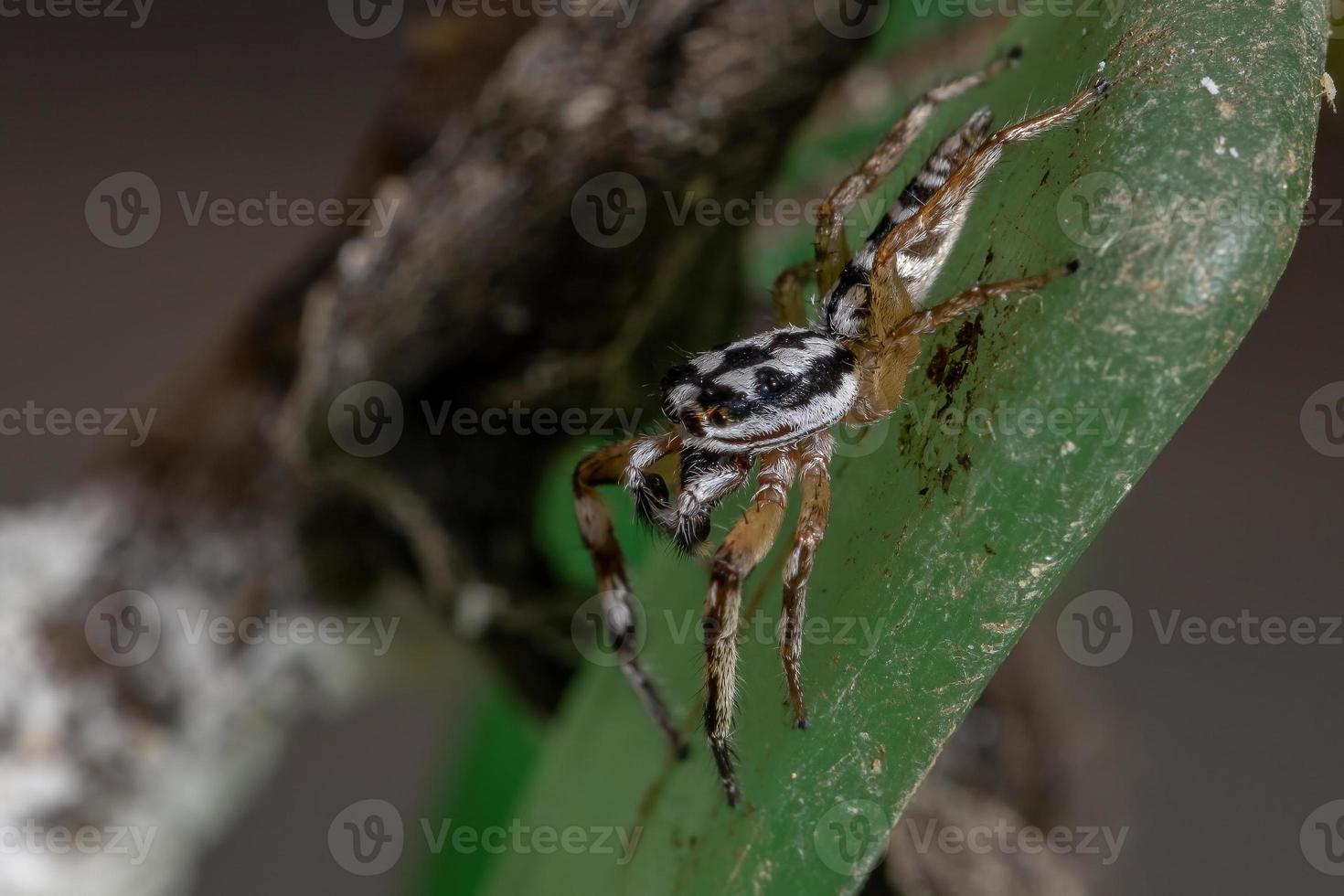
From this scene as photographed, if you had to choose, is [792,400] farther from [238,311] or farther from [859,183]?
[238,311]

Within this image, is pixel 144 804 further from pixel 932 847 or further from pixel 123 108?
pixel 123 108

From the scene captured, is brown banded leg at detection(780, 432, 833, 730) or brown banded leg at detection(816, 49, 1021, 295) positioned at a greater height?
brown banded leg at detection(816, 49, 1021, 295)

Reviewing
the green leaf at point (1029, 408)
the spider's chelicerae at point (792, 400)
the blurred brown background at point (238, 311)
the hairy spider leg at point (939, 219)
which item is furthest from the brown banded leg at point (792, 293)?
the blurred brown background at point (238, 311)

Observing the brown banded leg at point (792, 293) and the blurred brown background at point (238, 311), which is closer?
the brown banded leg at point (792, 293)

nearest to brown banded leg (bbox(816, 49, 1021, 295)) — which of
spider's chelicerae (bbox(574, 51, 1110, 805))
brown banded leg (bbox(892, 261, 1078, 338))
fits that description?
spider's chelicerae (bbox(574, 51, 1110, 805))

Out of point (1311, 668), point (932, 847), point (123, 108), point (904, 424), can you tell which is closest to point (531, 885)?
point (932, 847)

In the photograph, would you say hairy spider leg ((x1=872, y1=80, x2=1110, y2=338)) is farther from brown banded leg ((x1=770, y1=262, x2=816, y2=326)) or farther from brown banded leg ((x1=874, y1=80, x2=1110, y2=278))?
brown banded leg ((x1=770, y1=262, x2=816, y2=326))

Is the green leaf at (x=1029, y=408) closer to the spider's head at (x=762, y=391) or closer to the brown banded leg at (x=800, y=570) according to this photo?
the brown banded leg at (x=800, y=570)
